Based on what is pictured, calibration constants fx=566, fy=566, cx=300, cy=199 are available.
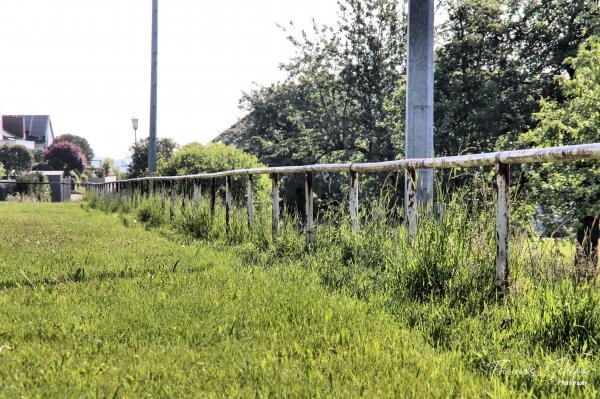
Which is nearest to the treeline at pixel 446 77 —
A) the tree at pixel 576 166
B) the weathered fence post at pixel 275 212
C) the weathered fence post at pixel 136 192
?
the tree at pixel 576 166

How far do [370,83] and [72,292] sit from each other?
24.7 m

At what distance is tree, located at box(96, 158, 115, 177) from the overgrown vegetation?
6097 cm

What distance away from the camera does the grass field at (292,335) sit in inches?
98.1

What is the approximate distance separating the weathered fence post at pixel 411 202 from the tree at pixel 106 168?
61567mm

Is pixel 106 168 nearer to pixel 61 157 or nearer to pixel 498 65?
pixel 61 157

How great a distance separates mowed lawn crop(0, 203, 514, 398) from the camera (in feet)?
8.16

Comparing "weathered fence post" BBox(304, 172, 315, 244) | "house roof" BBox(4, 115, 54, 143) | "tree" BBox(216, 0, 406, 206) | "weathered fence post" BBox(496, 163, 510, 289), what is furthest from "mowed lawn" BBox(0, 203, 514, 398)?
"house roof" BBox(4, 115, 54, 143)

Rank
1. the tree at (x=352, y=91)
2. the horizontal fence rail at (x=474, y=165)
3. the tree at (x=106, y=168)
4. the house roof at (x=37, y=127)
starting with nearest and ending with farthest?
1. the horizontal fence rail at (x=474, y=165)
2. the tree at (x=352, y=91)
3. the tree at (x=106, y=168)
4. the house roof at (x=37, y=127)

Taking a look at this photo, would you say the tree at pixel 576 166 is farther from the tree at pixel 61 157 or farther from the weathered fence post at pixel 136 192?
the tree at pixel 61 157

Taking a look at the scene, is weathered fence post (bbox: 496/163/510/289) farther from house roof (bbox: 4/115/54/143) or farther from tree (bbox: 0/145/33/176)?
house roof (bbox: 4/115/54/143)

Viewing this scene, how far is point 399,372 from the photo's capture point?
2596mm

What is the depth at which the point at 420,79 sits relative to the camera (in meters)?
5.37

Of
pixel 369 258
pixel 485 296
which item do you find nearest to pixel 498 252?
pixel 485 296

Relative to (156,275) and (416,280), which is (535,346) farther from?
(156,275)
